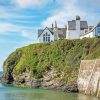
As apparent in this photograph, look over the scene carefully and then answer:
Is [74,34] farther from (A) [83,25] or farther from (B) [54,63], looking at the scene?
(B) [54,63]

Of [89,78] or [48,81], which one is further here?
[48,81]

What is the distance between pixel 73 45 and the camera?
247ft

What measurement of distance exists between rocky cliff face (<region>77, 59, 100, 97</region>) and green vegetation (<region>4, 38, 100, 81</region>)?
3.71 metres

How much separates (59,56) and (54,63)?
6.54 ft

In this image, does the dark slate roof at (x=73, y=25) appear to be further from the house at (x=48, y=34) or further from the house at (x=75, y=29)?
the house at (x=48, y=34)

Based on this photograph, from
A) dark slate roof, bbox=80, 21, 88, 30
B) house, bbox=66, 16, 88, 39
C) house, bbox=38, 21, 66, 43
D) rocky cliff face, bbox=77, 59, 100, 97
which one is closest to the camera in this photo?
rocky cliff face, bbox=77, 59, 100, 97

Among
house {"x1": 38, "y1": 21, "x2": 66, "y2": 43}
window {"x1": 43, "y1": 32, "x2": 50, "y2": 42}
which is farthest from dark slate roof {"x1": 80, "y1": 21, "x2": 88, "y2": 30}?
window {"x1": 43, "y1": 32, "x2": 50, "y2": 42}

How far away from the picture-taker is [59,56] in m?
75.2

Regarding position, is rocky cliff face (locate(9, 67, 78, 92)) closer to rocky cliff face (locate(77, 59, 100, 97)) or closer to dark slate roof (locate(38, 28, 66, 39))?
rocky cliff face (locate(77, 59, 100, 97))

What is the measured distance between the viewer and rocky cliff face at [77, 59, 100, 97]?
54906mm

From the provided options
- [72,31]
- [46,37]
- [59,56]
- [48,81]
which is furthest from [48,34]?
[48,81]

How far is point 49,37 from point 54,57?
21.6 metres

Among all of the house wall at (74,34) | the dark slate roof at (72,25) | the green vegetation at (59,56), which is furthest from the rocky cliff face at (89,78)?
the dark slate roof at (72,25)

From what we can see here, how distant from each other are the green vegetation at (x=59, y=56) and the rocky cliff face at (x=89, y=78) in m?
3.71
